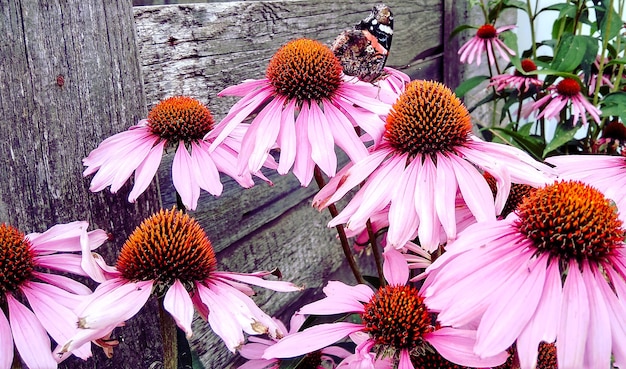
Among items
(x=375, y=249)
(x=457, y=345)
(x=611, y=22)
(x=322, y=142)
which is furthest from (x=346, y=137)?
(x=611, y=22)

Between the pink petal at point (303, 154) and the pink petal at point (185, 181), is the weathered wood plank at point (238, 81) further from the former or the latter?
the pink petal at point (303, 154)

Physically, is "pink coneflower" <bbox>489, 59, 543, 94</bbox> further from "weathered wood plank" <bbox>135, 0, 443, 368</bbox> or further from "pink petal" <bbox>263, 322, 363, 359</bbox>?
"pink petal" <bbox>263, 322, 363, 359</bbox>

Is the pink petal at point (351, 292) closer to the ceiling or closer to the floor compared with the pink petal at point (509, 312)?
closer to the floor

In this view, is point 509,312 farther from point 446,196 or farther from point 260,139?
point 260,139

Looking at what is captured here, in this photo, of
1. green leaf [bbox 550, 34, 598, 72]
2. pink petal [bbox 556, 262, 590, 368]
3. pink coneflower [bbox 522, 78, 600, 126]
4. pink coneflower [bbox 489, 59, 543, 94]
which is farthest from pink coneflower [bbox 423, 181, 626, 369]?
pink coneflower [bbox 489, 59, 543, 94]

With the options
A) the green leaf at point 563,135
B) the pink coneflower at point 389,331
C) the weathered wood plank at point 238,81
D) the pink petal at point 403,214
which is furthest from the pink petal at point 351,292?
the green leaf at point 563,135

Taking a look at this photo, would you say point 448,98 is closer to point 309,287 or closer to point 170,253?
point 170,253

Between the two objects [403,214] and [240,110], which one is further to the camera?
[240,110]
